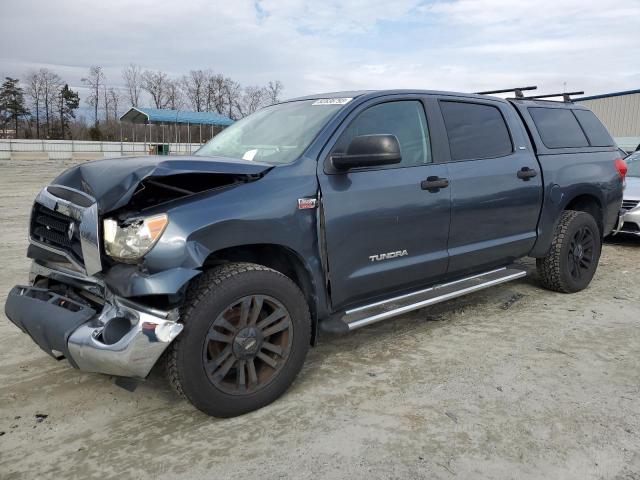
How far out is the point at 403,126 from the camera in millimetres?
3879

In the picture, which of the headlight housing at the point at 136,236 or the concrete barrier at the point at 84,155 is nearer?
the headlight housing at the point at 136,236

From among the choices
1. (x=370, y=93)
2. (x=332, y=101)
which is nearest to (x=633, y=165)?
(x=370, y=93)

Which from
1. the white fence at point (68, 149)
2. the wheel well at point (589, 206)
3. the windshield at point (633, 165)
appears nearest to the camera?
the wheel well at point (589, 206)

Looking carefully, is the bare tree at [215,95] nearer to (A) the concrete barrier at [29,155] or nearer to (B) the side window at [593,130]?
(A) the concrete barrier at [29,155]

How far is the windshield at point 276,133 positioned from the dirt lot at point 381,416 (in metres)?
1.47

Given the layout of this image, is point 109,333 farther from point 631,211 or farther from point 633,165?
point 633,165

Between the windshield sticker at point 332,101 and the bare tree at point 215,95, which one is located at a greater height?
the bare tree at point 215,95

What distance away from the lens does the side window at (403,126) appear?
3.64 meters

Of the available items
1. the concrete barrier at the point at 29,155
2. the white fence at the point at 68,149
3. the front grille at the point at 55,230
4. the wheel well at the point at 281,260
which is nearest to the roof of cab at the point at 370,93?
the wheel well at the point at 281,260

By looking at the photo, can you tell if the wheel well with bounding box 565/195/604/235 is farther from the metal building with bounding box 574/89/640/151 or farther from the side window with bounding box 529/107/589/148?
the metal building with bounding box 574/89/640/151

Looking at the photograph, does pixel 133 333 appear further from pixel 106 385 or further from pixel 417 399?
pixel 417 399

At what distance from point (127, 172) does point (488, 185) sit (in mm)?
2785

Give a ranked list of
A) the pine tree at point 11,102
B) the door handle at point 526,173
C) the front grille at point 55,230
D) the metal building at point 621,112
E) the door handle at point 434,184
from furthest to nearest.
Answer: the pine tree at point 11,102
the metal building at point 621,112
the door handle at point 526,173
the door handle at point 434,184
the front grille at point 55,230

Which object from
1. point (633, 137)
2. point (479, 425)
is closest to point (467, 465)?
point (479, 425)
